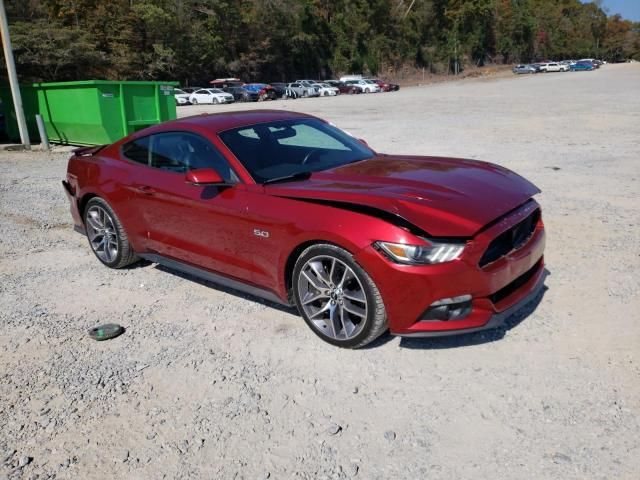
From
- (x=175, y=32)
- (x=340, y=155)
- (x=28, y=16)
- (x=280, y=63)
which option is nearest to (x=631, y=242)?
(x=340, y=155)

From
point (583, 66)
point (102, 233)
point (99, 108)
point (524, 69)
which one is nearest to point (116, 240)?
point (102, 233)

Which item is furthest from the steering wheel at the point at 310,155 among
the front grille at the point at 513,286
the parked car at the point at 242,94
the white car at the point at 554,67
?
the white car at the point at 554,67

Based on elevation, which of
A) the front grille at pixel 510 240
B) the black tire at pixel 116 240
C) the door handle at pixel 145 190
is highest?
the door handle at pixel 145 190

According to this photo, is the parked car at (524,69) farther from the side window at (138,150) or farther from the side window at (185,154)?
the side window at (185,154)

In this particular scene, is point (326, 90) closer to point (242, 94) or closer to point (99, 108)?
point (242, 94)

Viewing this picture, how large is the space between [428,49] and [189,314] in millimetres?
97231

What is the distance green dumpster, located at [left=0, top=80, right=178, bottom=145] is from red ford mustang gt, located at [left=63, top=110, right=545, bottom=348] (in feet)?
29.7

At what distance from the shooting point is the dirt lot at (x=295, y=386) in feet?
9.00

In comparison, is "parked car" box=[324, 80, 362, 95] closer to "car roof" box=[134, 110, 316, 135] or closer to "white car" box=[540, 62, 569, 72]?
"white car" box=[540, 62, 569, 72]

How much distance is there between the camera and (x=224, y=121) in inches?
183

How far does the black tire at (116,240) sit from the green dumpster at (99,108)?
8.76 metres

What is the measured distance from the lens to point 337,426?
2984mm

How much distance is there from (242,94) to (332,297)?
4670cm

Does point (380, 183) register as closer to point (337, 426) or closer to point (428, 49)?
point (337, 426)
